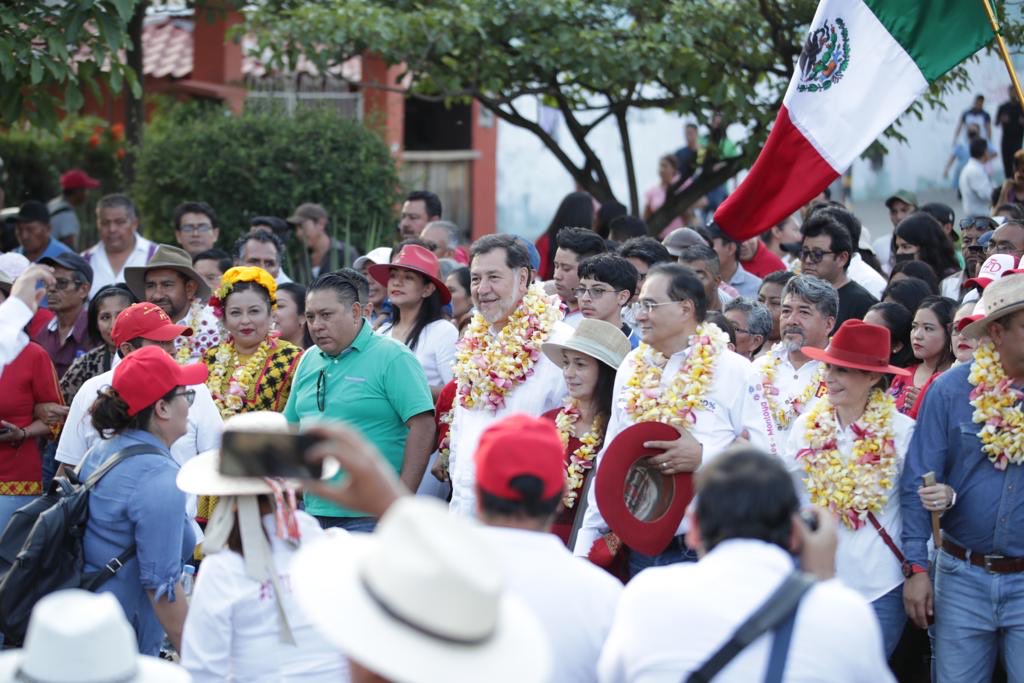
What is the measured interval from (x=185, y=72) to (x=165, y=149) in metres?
7.32

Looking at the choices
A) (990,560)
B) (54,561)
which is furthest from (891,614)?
(54,561)

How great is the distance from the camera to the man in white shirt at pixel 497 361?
22.8 ft

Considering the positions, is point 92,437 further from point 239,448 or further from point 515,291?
point 239,448

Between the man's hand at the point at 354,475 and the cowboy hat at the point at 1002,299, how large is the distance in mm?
3166

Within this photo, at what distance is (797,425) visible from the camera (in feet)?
20.9

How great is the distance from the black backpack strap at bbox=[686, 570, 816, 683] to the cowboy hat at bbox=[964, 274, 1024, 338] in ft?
8.91

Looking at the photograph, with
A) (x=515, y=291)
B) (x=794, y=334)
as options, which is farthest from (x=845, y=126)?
(x=515, y=291)

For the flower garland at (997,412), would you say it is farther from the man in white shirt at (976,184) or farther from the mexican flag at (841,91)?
the man in white shirt at (976,184)

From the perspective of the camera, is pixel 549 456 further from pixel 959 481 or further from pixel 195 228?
pixel 195 228

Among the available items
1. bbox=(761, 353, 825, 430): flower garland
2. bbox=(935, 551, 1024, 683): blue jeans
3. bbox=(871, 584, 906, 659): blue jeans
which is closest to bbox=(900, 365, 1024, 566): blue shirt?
bbox=(935, 551, 1024, 683): blue jeans

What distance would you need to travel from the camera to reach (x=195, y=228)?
445 inches

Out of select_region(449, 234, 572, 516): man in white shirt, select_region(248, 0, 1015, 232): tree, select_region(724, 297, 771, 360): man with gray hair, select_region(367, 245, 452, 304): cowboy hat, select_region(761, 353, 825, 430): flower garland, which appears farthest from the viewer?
select_region(248, 0, 1015, 232): tree

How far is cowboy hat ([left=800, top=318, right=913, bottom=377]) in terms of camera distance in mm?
6125

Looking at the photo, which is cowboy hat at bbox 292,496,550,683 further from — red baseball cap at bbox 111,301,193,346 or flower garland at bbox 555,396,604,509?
red baseball cap at bbox 111,301,193,346
